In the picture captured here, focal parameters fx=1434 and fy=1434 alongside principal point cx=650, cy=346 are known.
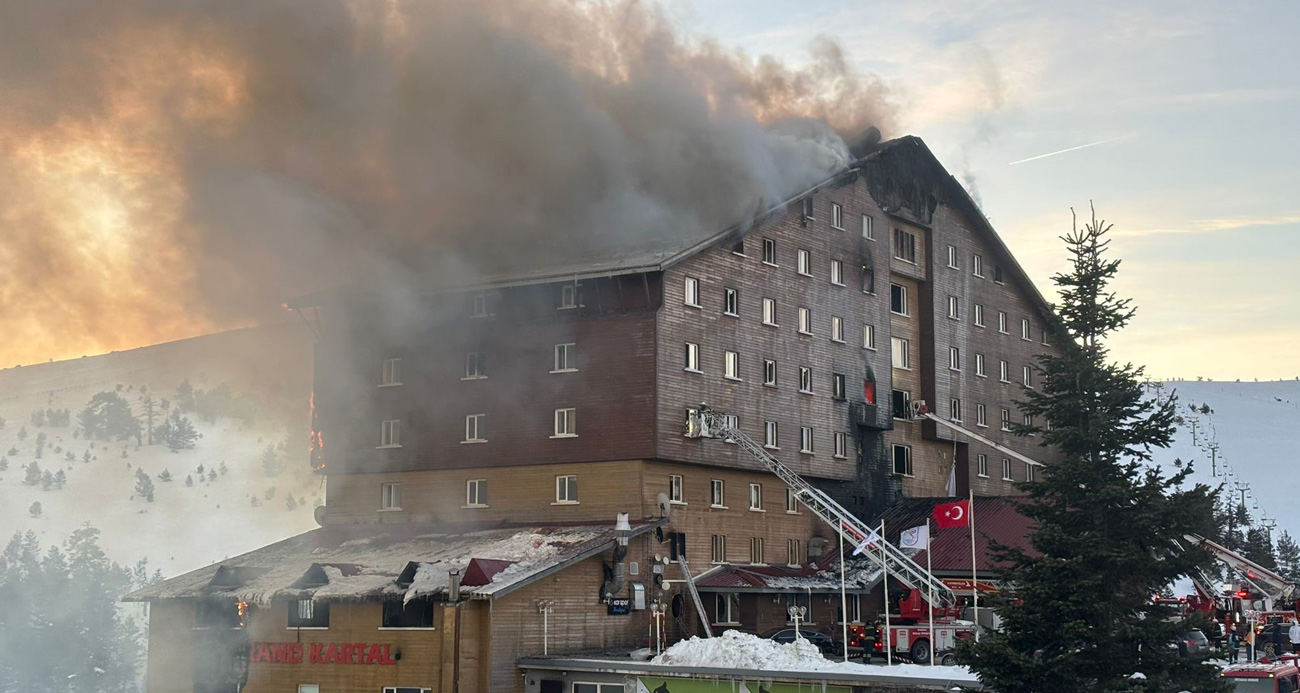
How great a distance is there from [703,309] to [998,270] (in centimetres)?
2555

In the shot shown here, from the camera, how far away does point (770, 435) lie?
191ft

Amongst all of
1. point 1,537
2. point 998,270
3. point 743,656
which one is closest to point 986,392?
point 998,270

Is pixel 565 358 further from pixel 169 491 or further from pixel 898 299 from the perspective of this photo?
pixel 169 491

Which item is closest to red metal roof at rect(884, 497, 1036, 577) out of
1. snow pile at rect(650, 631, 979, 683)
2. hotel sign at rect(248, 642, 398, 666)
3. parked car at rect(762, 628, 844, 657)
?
parked car at rect(762, 628, 844, 657)

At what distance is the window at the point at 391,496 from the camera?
192ft

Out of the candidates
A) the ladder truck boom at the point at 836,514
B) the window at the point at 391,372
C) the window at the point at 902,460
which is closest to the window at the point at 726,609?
the ladder truck boom at the point at 836,514

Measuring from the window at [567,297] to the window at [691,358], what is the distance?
15.2 ft

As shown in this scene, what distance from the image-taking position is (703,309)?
5559cm

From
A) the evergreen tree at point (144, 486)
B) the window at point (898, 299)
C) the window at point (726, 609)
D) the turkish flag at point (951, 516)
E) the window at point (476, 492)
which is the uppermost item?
the window at point (898, 299)

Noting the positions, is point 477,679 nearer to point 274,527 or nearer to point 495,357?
point 495,357

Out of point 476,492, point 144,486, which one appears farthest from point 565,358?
point 144,486

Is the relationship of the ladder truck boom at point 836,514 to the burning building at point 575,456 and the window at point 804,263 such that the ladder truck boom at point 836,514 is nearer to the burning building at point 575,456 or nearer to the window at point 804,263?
the burning building at point 575,456

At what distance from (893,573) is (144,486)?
397 feet

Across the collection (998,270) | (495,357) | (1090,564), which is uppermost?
(998,270)
